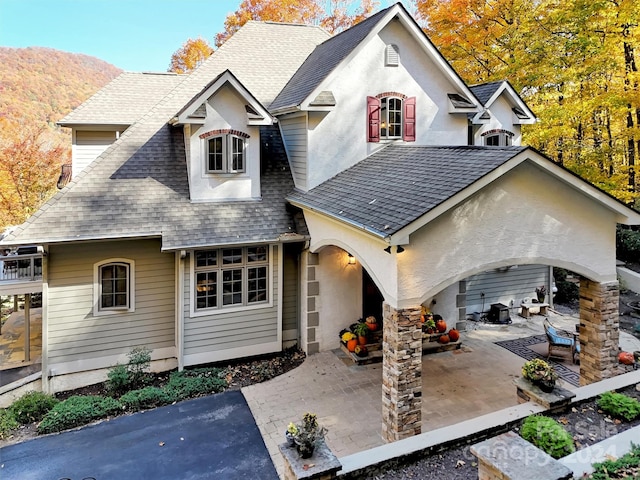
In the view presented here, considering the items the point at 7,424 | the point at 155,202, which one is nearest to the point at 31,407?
the point at 7,424

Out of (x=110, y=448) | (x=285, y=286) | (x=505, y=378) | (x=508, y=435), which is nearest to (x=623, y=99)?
(x=505, y=378)

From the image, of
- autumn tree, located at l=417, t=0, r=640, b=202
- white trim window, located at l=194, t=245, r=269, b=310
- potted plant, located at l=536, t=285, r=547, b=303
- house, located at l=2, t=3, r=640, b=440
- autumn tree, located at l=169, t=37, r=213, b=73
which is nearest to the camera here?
house, located at l=2, t=3, r=640, b=440

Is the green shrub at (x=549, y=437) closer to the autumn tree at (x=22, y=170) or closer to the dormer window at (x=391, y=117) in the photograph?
the dormer window at (x=391, y=117)

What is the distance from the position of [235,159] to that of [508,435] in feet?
28.8

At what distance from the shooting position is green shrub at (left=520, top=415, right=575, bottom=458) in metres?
5.62

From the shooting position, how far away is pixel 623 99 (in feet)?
48.2

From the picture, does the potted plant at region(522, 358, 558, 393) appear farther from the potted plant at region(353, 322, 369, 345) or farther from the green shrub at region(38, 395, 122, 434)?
the green shrub at region(38, 395, 122, 434)

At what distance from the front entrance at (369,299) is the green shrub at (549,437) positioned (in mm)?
6673

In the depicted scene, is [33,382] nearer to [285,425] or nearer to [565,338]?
[285,425]

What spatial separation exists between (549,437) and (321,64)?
10745 millimetres

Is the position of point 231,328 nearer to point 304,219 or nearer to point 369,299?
point 304,219

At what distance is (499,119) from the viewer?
49.5ft

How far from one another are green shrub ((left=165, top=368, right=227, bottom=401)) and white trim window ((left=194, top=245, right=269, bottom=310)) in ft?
5.11

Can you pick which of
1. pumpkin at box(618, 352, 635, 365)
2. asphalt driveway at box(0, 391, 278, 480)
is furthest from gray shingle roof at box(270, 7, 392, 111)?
pumpkin at box(618, 352, 635, 365)
